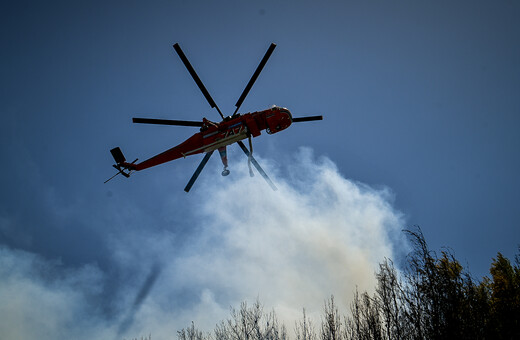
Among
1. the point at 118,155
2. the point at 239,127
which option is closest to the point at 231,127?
the point at 239,127

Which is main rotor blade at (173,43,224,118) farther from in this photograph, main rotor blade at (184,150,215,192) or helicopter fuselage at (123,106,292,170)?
main rotor blade at (184,150,215,192)

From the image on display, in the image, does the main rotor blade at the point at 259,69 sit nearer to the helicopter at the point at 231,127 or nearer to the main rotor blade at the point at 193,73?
the helicopter at the point at 231,127

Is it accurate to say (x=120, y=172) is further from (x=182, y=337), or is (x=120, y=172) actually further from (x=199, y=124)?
(x=182, y=337)

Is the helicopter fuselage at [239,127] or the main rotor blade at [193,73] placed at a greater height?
the main rotor blade at [193,73]

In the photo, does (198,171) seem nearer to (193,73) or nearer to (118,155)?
(193,73)

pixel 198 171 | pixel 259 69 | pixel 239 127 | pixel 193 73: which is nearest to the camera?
pixel 259 69

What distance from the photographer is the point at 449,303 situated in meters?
11.7

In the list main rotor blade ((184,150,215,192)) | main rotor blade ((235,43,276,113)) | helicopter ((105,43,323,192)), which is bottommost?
main rotor blade ((184,150,215,192))

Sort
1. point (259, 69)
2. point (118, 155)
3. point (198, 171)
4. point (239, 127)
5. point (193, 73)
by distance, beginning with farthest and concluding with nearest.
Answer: point (118, 155) → point (198, 171) → point (239, 127) → point (193, 73) → point (259, 69)

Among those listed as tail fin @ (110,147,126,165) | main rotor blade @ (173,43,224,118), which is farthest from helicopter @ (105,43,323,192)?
tail fin @ (110,147,126,165)

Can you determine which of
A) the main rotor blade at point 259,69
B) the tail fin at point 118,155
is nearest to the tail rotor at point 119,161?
the tail fin at point 118,155

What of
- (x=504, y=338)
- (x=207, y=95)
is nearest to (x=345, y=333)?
(x=504, y=338)

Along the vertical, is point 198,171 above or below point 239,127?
below

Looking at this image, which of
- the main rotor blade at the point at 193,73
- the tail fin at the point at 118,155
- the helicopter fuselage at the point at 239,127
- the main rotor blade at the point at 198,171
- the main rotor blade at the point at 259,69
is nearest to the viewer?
the main rotor blade at the point at 259,69
